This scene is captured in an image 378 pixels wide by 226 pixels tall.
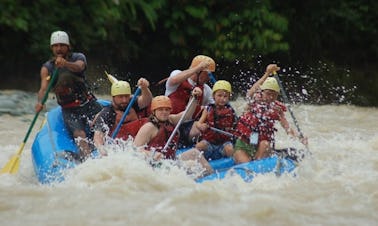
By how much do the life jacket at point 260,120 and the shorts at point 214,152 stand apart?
35 centimetres

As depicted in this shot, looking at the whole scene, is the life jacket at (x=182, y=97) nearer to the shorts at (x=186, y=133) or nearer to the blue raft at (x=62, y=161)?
the shorts at (x=186, y=133)

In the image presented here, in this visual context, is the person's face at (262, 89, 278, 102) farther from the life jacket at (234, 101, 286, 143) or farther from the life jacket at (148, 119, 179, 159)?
the life jacket at (148, 119, 179, 159)

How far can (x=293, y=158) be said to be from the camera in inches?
251

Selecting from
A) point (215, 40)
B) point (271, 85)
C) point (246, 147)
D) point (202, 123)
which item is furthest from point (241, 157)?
point (215, 40)

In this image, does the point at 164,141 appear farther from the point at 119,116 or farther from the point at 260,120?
the point at 260,120

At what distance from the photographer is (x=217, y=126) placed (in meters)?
6.78

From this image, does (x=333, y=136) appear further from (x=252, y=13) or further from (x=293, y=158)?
(x=252, y=13)

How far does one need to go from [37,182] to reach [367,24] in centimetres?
991

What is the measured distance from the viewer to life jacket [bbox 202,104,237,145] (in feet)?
22.1

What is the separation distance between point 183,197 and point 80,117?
1999mm

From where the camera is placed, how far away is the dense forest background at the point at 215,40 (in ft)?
38.5

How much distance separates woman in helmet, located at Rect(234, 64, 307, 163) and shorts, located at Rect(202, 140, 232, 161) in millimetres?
298

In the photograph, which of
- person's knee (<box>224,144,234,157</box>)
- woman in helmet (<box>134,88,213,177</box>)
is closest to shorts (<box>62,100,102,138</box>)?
woman in helmet (<box>134,88,213,177</box>)

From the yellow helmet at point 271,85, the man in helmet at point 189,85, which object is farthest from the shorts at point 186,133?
the yellow helmet at point 271,85
